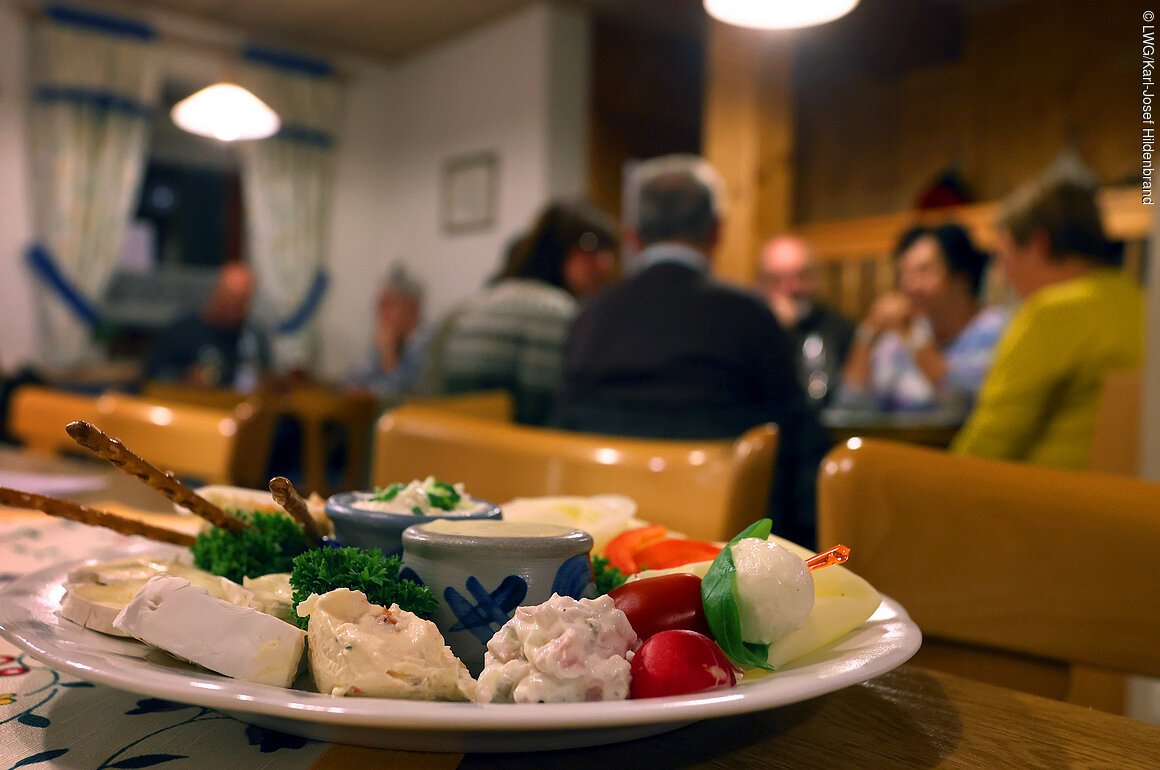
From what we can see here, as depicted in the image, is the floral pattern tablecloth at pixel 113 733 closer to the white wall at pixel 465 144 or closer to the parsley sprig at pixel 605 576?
the parsley sprig at pixel 605 576

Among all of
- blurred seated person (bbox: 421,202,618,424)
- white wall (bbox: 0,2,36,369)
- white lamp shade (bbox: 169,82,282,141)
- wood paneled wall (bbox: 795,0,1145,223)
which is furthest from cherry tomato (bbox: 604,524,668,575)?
white wall (bbox: 0,2,36,369)

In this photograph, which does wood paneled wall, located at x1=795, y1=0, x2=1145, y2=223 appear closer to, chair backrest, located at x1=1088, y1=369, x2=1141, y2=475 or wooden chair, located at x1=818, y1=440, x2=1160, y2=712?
chair backrest, located at x1=1088, y1=369, x2=1141, y2=475

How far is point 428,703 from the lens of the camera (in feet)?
1.36

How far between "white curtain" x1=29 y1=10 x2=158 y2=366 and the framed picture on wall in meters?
2.14

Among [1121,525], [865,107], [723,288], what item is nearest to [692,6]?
[865,107]

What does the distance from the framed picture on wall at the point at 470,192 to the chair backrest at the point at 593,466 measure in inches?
218

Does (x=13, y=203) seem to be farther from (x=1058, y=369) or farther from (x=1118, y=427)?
(x=1118, y=427)

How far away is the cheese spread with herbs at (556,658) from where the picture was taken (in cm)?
44

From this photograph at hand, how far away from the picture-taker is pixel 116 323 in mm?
6586

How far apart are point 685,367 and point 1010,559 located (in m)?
1.58

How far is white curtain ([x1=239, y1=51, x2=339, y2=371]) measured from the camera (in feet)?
23.3

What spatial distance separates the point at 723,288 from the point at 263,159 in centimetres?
561

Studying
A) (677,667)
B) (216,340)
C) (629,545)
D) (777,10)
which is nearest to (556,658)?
(677,667)

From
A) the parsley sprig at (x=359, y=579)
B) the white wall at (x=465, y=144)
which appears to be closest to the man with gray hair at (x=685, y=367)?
the parsley sprig at (x=359, y=579)
